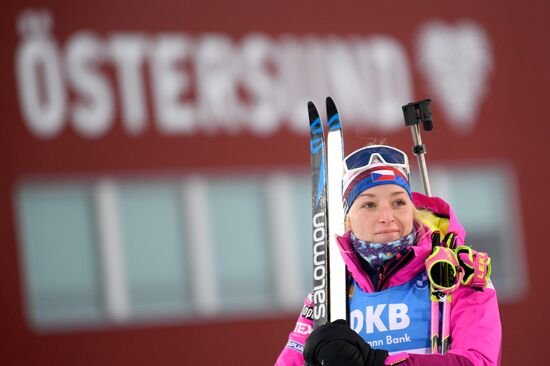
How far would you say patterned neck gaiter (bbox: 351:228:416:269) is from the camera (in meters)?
3.36

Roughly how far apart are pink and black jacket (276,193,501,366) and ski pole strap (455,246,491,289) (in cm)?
4

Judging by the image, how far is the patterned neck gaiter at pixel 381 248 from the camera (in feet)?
11.0

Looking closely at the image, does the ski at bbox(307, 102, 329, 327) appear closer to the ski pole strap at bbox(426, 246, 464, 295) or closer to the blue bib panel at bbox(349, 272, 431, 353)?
the blue bib panel at bbox(349, 272, 431, 353)

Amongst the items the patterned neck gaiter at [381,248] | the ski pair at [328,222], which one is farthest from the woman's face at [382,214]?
the ski pair at [328,222]

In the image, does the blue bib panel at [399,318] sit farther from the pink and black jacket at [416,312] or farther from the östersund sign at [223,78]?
the östersund sign at [223,78]

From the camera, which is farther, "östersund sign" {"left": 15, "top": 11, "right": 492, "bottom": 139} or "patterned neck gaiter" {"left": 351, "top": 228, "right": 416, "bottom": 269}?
"östersund sign" {"left": 15, "top": 11, "right": 492, "bottom": 139}

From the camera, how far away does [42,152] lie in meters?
11.2

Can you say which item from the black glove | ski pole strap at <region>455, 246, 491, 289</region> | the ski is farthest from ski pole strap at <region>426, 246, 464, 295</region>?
the ski

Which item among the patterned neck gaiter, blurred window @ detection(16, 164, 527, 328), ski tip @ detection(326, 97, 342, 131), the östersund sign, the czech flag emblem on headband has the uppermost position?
the östersund sign

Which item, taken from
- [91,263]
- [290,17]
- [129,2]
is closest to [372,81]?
[290,17]

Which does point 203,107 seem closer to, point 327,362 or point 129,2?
point 129,2

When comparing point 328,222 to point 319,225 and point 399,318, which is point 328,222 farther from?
point 399,318

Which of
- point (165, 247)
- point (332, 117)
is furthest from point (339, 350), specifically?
point (165, 247)

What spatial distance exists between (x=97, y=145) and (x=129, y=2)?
1.61m
